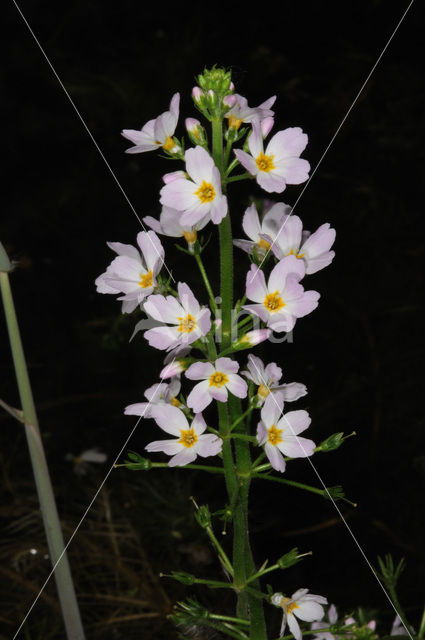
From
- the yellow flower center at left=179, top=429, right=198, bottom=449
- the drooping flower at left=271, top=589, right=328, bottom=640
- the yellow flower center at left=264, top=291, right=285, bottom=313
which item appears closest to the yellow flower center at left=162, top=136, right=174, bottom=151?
the yellow flower center at left=264, top=291, right=285, bottom=313

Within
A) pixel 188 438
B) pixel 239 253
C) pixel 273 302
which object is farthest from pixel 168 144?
pixel 239 253

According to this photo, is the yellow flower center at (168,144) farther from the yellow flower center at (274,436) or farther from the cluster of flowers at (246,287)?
the yellow flower center at (274,436)

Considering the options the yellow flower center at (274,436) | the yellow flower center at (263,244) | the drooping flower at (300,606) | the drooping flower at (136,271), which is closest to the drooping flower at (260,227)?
the yellow flower center at (263,244)

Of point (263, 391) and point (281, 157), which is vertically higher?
point (281, 157)

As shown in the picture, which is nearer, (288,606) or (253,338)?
(253,338)

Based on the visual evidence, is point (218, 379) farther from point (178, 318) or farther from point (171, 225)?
point (171, 225)

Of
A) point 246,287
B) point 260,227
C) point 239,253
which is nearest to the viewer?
point 246,287

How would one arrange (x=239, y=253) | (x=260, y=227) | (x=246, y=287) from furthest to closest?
(x=239, y=253) < (x=260, y=227) < (x=246, y=287)
